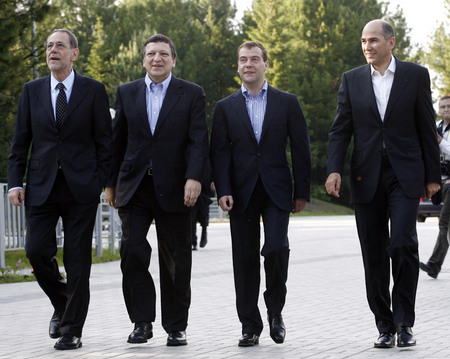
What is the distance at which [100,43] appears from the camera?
58750 mm

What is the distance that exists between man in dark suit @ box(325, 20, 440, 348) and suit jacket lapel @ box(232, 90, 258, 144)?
23.0 inches

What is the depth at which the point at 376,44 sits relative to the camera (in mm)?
6488

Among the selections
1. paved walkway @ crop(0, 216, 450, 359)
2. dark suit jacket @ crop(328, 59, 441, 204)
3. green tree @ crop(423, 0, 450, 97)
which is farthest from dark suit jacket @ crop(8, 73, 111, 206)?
green tree @ crop(423, 0, 450, 97)

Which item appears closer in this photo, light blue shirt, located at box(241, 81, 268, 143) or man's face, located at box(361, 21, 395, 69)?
man's face, located at box(361, 21, 395, 69)

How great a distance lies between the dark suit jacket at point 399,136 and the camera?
21.0 ft

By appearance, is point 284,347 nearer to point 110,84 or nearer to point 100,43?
point 110,84

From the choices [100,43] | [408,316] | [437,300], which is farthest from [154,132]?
[100,43]

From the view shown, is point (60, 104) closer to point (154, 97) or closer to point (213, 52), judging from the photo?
point (154, 97)

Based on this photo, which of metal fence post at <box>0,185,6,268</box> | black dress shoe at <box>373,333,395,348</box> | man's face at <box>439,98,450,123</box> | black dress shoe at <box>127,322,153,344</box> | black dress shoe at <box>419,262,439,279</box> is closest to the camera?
black dress shoe at <box>373,333,395,348</box>

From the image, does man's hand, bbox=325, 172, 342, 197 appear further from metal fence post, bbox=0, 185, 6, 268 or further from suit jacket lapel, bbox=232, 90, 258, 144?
metal fence post, bbox=0, 185, 6, 268

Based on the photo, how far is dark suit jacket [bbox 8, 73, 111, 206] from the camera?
6.51m

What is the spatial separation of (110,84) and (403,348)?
→ 4867 centimetres

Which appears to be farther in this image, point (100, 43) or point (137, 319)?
point (100, 43)

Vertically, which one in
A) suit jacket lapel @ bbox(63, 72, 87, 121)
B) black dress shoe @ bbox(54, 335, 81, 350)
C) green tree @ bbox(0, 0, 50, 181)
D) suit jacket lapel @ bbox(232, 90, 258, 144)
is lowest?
black dress shoe @ bbox(54, 335, 81, 350)
